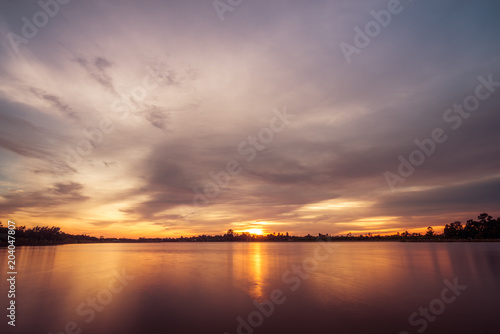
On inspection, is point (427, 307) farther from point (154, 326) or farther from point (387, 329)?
point (154, 326)

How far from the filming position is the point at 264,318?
20.7 meters
